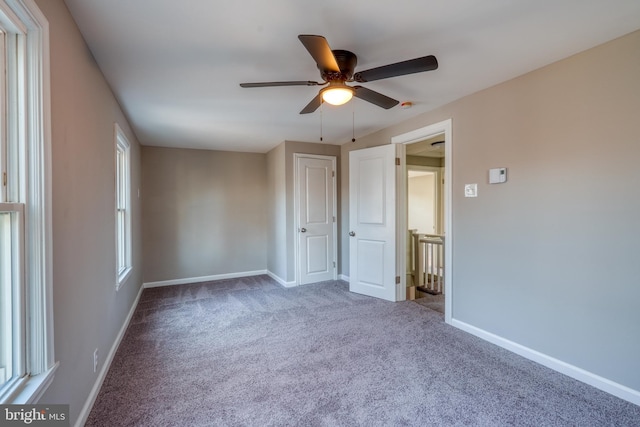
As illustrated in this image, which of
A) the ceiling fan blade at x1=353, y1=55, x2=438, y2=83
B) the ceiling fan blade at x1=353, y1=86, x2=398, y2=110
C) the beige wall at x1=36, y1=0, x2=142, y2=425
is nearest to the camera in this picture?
the beige wall at x1=36, y1=0, x2=142, y2=425

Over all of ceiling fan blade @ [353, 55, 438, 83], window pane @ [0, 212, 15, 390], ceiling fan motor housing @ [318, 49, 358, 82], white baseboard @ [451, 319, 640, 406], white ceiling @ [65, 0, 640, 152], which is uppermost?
white ceiling @ [65, 0, 640, 152]

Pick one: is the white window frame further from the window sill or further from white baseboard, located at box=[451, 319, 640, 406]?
white baseboard, located at box=[451, 319, 640, 406]

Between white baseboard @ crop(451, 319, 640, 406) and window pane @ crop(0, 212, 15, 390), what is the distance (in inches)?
130

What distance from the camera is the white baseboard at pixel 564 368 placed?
1.94 m

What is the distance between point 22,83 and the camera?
3.98 ft

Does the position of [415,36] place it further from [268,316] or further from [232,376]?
[268,316]

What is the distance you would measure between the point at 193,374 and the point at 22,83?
2.11 metres

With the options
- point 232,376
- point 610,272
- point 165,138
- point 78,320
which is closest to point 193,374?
point 232,376

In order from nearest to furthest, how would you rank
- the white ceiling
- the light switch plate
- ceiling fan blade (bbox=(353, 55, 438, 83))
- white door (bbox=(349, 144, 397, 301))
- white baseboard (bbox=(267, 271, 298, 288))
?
the white ceiling
ceiling fan blade (bbox=(353, 55, 438, 83))
the light switch plate
white door (bbox=(349, 144, 397, 301))
white baseboard (bbox=(267, 271, 298, 288))

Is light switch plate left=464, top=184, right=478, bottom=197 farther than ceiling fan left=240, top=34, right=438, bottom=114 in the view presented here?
Yes

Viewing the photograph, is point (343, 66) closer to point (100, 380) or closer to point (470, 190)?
point (470, 190)

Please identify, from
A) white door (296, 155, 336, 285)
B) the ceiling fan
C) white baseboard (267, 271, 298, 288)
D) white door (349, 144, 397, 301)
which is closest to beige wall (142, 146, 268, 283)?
white baseboard (267, 271, 298, 288)

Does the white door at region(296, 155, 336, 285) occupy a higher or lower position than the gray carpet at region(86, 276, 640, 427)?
higher

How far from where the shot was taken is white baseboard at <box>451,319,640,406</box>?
194 cm
